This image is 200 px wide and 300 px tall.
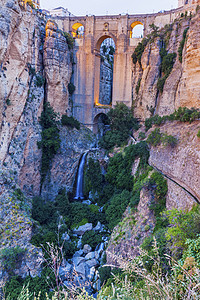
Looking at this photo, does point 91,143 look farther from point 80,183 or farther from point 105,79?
point 105,79

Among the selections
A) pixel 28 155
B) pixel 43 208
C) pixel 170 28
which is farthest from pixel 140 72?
pixel 43 208

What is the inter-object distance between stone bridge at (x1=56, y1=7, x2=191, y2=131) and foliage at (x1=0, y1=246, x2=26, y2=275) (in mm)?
15233

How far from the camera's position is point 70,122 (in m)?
22.4

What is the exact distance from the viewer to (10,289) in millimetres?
10664

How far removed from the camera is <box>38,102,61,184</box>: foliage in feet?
64.0

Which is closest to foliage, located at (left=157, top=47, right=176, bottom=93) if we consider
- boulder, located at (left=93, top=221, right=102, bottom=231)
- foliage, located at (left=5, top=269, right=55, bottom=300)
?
boulder, located at (left=93, top=221, right=102, bottom=231)

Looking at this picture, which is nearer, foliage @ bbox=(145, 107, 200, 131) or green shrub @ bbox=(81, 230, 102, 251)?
foliage @ bbox=(145, 107, 200, 131)

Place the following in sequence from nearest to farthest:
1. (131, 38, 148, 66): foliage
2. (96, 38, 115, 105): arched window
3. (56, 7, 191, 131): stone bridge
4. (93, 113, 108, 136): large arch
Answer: (131, 38, 148, 66): foliage < (56, 7, 191, 131): stone bridge < (93, 113, 108, 136): large arch < (96, 38, 115, 105): arched window

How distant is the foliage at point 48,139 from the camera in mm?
19520

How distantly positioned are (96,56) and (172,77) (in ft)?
30.4

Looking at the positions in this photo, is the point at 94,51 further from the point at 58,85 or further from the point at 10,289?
the point at 10,289

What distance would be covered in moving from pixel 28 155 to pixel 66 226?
6.39 metres

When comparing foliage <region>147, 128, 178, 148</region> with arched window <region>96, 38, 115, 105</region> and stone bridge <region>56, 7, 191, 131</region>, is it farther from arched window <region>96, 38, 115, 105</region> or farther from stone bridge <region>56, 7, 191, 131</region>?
arched window <region>96, 38, 115, 105</region>

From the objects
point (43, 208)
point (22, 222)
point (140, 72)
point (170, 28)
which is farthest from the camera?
point (140, 72)
